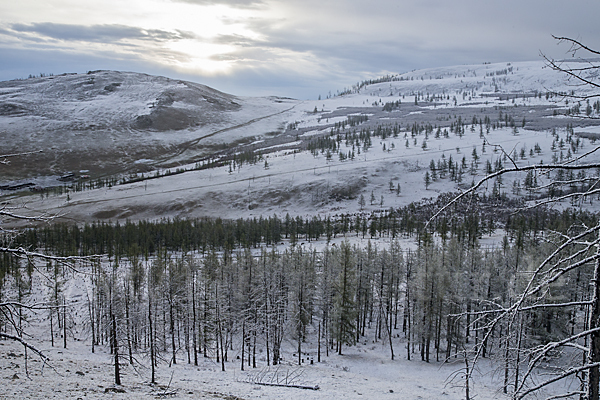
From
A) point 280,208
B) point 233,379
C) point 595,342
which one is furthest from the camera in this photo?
point 280,208

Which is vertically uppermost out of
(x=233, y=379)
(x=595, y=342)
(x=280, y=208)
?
(x=595, y=342)

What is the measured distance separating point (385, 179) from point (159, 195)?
10140cm

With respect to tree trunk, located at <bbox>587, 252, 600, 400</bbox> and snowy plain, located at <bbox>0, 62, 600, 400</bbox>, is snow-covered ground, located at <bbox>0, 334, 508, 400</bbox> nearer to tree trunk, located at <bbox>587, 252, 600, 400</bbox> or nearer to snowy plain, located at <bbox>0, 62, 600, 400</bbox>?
snowy plain, located at <bbox>0, 62, 600, 400</bbox>

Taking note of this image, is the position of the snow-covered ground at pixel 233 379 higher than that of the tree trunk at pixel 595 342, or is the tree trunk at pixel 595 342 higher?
the tree trunk at pixel 595 342

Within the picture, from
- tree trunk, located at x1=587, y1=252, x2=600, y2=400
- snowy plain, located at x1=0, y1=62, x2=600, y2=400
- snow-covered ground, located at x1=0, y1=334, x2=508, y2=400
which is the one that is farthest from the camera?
snowy plain, located at x1=0, y1=62, x2=600, y2=400

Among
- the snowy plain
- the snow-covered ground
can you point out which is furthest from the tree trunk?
the snowy plain

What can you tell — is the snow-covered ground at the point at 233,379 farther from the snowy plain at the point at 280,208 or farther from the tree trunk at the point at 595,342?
the tree trunk at the point at 595,342

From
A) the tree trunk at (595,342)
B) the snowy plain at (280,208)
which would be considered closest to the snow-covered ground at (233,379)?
the snowy plain at (280,208)

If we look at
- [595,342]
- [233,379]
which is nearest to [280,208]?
[233,379]

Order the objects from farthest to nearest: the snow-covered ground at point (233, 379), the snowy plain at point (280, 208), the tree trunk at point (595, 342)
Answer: the snowy plain at point (280, 208), the snow-covered ground at point (233, 379), the tree trunk at point (595, 342)

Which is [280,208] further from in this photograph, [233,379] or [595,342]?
[595,342]

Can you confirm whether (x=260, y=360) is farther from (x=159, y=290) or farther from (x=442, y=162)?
(x=442, y=162)

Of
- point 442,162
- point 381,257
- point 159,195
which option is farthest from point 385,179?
point 381,257

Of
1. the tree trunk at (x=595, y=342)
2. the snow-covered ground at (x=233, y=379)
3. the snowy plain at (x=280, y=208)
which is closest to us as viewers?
the tree trunk at (x=595, y=342)
